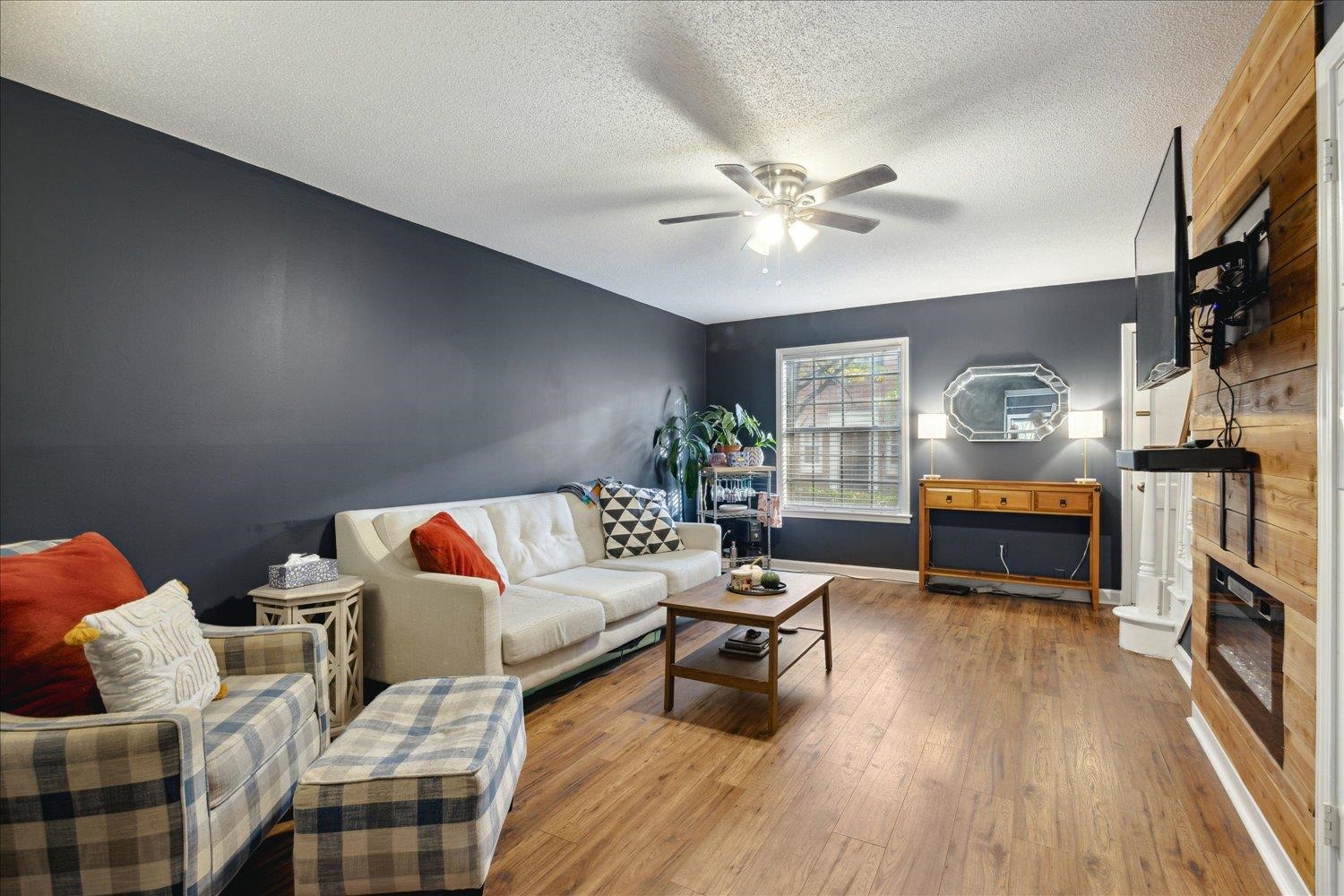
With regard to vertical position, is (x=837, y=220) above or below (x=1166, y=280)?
above

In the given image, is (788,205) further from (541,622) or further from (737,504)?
(737,504)

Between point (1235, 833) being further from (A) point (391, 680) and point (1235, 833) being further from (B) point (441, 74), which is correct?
(B) point (441, 74)

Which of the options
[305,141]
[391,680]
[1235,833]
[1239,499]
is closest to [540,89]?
[305,141]

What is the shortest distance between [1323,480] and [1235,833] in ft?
4.01

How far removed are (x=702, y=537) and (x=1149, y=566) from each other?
108 inches

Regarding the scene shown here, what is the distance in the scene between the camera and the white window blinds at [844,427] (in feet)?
18.8

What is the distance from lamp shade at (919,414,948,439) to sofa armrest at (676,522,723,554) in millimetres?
2049

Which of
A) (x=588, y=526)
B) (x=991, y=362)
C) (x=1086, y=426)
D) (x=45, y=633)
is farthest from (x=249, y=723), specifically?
(x=991, y=362)

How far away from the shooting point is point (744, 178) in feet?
8.38

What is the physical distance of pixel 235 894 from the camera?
176 cm

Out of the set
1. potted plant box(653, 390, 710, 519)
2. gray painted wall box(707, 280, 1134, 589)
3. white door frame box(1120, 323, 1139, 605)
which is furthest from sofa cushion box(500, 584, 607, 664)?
white door frame box(1120, 323, 1139, 605)

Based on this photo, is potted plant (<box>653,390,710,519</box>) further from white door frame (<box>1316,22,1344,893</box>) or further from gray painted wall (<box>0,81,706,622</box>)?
white door frame (<box>1316,22,1344,893</box>)

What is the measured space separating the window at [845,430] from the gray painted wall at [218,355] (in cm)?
298

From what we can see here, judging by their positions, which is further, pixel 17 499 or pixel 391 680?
pixel 391 680
